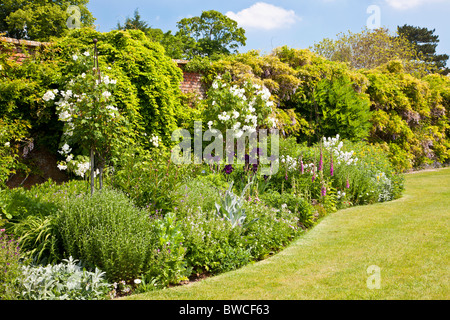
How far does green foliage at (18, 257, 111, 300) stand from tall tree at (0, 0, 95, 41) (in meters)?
21.7

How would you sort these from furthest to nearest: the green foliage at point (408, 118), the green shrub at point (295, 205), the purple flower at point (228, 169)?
the green foliage at point (408, 118) < the purple flower at point (228, 169) < the green shrub at point (295, 205)

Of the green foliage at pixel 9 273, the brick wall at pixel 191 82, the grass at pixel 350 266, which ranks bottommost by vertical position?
the grass at pixel 350 266

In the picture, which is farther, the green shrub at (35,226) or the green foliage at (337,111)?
the green foliage at (337,111)

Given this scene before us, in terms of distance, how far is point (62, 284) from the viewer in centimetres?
331

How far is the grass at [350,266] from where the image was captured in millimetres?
3506

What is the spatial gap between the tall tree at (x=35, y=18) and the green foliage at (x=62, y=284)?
21745 mm

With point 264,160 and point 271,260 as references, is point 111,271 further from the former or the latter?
point 264,160

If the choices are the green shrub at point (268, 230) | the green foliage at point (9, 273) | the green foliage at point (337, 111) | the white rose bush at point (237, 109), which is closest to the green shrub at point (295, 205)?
the green shrub at point (268, 230)

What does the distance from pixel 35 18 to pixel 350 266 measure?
25.6 meters

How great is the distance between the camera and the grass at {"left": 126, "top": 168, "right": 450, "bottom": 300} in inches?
138

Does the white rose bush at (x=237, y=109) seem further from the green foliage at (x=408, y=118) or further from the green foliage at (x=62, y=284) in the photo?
the green foliage at (x=408, y=118)

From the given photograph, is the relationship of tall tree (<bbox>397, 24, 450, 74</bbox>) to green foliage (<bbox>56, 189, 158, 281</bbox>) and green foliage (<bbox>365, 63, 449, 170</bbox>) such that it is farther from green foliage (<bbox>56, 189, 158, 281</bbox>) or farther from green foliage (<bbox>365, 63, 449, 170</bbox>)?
green foliage (<bbox>56, 189, 158, 281</bbox>)

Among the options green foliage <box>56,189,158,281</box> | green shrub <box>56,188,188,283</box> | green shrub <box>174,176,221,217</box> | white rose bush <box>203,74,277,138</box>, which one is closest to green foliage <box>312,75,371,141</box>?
white rose bush <box>203,74,277,138</box>
